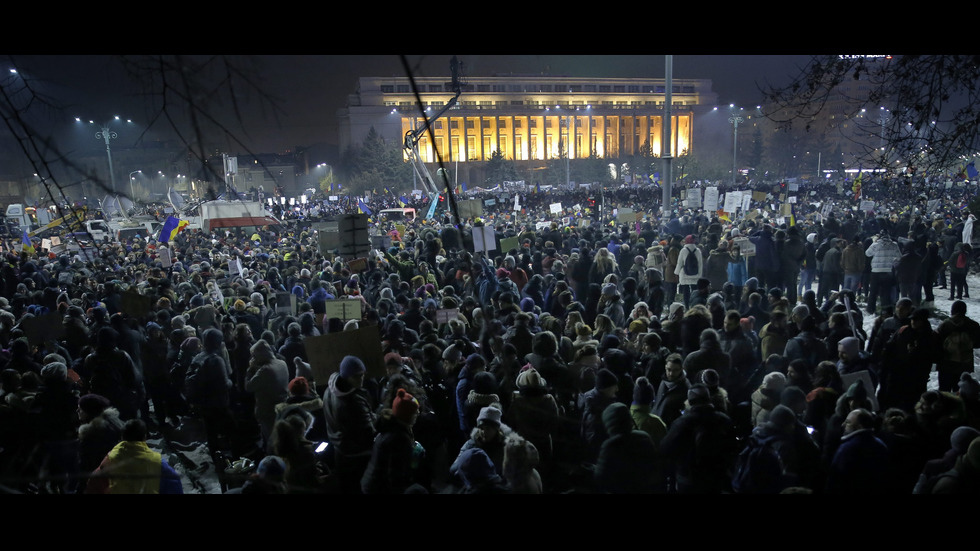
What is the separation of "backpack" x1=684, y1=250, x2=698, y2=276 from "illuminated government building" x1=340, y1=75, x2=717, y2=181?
72.7m

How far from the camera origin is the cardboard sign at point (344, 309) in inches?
278

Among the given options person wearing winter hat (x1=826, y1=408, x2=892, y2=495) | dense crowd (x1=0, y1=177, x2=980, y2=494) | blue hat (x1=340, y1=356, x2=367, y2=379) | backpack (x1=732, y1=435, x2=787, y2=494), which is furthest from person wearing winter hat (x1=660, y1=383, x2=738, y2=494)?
blue hat (x1=340, y1=356, x2=367, y2=379)

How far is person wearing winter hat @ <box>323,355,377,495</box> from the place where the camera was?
171 inches

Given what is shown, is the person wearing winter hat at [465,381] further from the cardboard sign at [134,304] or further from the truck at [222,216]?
the truck at [222,216]

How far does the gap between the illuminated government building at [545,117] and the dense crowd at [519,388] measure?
2923 inches

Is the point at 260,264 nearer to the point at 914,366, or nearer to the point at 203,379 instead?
the point at 203,379

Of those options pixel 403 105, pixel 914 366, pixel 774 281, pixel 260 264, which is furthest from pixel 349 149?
pixel 914 366

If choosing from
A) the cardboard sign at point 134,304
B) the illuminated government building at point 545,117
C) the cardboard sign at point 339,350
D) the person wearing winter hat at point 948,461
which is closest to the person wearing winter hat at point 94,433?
the cardboard sign at point 339,350

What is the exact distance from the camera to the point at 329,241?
1360 centimetres

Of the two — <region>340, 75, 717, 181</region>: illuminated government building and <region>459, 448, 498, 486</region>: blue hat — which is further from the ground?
<region>340, 75, 717, 181</region>: illuminated government building

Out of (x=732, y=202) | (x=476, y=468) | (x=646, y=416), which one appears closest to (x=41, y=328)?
(x=476, y=468)

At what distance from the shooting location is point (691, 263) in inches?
423

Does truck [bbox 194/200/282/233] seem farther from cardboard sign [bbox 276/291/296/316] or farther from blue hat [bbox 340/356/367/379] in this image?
blue hat [bbox 340/356/367/379]

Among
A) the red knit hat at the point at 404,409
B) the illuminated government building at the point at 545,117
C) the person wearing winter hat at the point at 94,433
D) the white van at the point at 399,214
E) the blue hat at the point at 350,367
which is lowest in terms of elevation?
the person wearing winter hat at the point at 94,433
